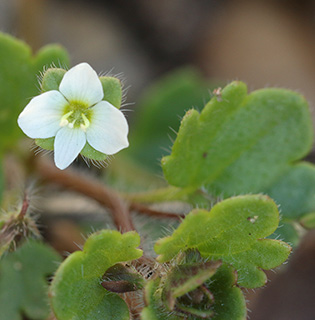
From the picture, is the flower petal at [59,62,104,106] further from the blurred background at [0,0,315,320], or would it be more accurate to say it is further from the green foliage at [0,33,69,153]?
the blurred background at [0,0,315,320]

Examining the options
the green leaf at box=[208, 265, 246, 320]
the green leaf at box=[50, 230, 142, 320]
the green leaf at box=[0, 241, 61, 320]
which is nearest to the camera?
the green leaf at box=[50, 230, 142, 320]

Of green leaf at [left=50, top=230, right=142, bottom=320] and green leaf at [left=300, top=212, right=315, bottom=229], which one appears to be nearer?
green leaf at [left=50, top=230, right=142, bottom=320]

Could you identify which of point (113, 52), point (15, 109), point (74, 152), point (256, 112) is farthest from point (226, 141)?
point (113, 52)

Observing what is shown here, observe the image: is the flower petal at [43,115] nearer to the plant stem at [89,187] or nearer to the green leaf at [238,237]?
the green leaf at [238,237]

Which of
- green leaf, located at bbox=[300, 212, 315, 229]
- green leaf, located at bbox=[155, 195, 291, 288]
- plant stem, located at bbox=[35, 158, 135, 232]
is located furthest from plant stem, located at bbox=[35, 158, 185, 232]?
green leaf, located at bbox=[300, 212, 315, 229]

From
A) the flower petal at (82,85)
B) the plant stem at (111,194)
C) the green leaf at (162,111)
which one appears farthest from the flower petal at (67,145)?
the green leaf at (162,111)

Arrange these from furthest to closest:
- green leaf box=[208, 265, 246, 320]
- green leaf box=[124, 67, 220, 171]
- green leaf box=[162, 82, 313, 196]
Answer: green leaf box=[124, 67, 220, 171]
green leaf box=[162, 82, 313, 196]
green leaf box=[208, 265, 246, 320]

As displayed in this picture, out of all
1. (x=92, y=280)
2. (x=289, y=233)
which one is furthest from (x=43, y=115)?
(x=289, y=233)

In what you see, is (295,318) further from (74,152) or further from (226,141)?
(74,152)
